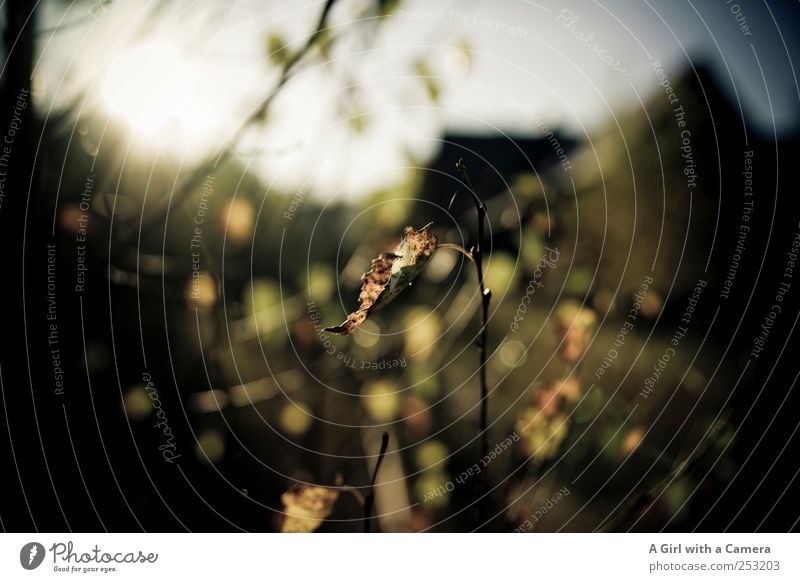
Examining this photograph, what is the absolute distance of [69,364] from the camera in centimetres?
53

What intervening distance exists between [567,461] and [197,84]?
22.8 inches

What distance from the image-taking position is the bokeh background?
0.53m

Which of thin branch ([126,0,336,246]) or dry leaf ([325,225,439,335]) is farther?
thin branch ([126,0,336,246])

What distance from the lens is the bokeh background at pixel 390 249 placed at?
1.74 ft

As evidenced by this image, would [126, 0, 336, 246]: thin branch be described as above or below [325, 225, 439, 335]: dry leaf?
above

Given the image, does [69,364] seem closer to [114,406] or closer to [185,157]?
[114,406]

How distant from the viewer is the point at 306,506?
0.57m
